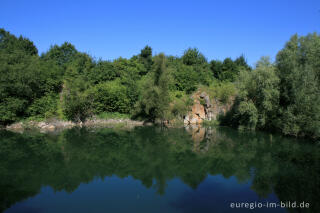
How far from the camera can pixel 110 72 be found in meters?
56.4

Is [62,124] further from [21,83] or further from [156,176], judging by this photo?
[156,176]

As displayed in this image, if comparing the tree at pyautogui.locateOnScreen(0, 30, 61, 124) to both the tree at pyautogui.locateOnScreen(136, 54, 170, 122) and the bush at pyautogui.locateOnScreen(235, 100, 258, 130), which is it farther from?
the bush at pyautogui.locateOnScreen(235, 100, 258, 130)

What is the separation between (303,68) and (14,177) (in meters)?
33.2

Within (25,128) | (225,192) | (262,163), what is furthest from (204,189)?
(25,128)

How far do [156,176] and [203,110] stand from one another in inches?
1354

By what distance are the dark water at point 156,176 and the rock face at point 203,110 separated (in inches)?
826

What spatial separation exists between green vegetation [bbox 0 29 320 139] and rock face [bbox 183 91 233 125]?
140 centimetres

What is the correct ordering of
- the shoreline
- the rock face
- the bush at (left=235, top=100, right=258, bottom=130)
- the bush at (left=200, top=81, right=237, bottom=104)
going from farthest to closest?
the rock face < the bush at (left=200, top=81, right=237, bottom=104) < the shoreline < the bush at (left=235, top=100, right=258, bottom=130)

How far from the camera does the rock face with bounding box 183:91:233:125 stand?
47.9m

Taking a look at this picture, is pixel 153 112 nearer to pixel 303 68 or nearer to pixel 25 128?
pixel 25 128

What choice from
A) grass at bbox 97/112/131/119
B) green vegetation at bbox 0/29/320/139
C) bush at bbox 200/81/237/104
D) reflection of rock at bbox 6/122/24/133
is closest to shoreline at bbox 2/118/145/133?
reflection of rock at bbox 6/122/24/133

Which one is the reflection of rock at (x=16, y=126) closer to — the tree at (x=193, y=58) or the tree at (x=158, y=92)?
the tree at (x=158, y=92)

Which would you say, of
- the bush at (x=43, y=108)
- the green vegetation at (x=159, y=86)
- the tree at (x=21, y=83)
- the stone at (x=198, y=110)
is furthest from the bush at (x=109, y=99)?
the stone at (x=198, y=110)

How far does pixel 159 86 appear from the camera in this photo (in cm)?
4416
